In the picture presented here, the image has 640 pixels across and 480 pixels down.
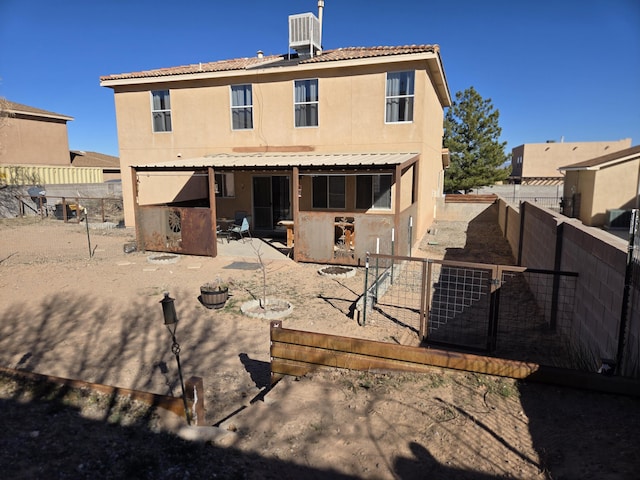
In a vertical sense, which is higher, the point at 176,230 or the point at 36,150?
the point at 36,150

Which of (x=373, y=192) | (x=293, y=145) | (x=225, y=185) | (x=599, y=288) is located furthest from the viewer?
(x=225, y=185)

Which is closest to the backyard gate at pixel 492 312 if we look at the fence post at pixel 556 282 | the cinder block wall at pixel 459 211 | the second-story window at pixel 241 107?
the fence post at pixel 556 282

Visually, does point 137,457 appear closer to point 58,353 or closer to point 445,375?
point 445,375

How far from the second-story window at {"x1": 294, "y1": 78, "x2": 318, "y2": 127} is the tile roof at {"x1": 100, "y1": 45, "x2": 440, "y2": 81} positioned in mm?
731

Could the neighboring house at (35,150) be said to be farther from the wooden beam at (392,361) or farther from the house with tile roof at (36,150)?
the wooden beam at (392,361)

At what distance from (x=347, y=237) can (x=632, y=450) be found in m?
9.17

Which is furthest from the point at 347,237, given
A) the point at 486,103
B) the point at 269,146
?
the point at 486,103

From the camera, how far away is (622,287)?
4305 mm

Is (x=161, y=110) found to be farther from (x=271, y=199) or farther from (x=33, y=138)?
(x=33, y=138)

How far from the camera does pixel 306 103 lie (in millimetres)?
14992

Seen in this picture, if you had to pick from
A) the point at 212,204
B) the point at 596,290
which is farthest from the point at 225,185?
the point at 596,290

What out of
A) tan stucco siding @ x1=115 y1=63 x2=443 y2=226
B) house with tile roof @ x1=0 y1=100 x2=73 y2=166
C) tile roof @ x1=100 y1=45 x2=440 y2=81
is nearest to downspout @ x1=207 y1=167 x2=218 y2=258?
tan stucco siding @ x1=115 y1=63 x2=443 y2=226

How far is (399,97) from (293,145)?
4.08 meters

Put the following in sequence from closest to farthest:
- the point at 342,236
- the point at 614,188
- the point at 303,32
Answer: the point at 342,236 < the point at 303,32 < the point at 614,188
